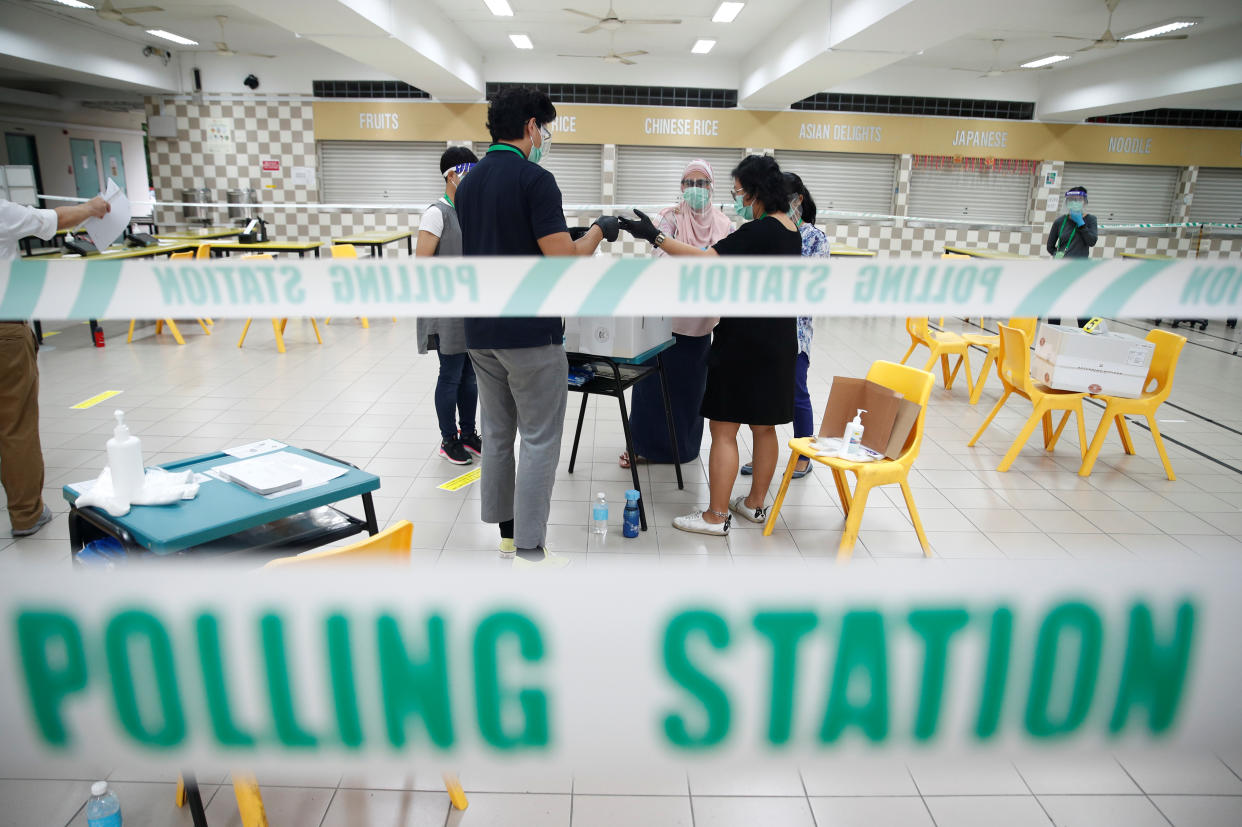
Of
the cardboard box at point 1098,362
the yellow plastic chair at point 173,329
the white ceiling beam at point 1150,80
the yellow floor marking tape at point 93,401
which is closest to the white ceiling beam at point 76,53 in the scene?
the yellow plastic chair at point 173,329

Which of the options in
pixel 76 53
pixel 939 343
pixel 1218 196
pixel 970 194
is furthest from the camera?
pixel 1218 196

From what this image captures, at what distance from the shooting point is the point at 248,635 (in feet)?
2.87

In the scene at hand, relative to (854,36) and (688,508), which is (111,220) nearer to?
(688,508)

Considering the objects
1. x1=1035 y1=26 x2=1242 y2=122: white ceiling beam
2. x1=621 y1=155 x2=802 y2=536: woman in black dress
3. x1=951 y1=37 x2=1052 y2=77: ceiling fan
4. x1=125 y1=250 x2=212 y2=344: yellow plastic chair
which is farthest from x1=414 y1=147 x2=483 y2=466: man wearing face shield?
x1=1035 y1=26 x2=1242 y2=122: white ceiling beam

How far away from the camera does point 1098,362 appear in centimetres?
433

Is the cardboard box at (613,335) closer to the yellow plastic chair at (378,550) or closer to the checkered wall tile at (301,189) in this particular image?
the yellow plastic chair at (378,550)

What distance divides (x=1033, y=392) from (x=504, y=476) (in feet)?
11.1

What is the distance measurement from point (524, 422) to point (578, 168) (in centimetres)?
997

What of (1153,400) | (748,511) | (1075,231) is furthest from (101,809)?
(1075,231)

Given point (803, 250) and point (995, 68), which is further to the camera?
point (995, 68)

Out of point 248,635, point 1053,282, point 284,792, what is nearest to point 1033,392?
point 1053,282

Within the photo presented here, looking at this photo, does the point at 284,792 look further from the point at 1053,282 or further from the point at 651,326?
the point at 651,326

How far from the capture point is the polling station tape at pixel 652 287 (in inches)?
39.7

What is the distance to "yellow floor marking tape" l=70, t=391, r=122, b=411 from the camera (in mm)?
5246
